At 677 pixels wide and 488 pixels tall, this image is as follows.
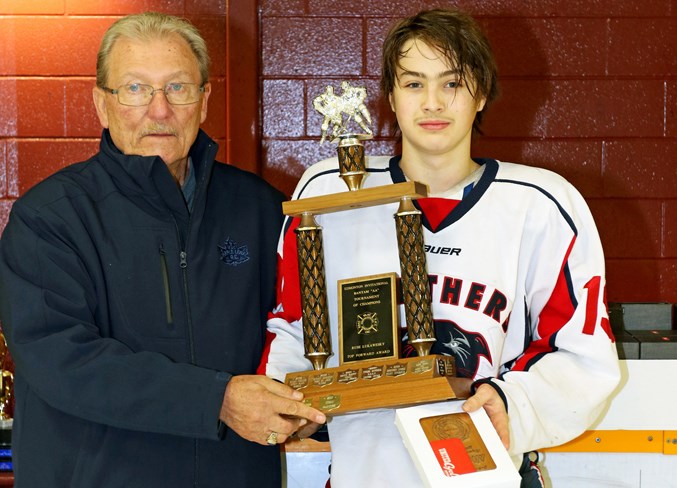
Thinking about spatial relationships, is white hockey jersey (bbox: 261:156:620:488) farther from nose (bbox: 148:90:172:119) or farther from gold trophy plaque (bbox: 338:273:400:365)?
nose (bbox: 148:90:172:119)

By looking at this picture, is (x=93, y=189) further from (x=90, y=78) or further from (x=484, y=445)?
(x=90, y=78)

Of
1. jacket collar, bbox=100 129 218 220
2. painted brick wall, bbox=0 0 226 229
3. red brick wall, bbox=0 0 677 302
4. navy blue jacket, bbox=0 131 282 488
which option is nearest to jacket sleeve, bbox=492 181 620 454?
navy blue jacket, bbox=0 131 282 488

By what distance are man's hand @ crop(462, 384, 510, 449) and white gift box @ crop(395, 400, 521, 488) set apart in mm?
22

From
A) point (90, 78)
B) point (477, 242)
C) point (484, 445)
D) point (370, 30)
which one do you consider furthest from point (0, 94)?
point (484, 445)

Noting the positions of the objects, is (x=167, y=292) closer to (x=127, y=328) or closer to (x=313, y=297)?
(x=127, y=328)

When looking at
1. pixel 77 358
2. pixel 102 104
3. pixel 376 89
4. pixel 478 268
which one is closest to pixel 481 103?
pixel 478 268

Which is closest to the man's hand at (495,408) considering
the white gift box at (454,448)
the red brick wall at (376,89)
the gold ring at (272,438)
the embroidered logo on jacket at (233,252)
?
the white gift box at (454,448)

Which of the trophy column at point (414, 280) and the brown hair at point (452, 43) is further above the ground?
the brown hair at point (452, 43)

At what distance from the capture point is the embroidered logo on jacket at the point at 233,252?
193cm

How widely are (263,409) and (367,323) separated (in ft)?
0.85

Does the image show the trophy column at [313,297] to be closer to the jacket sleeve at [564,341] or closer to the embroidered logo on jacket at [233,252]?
the embroidered logo on jacket at [233,252]

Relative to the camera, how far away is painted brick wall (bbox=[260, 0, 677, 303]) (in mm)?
3664

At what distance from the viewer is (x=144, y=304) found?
5.98 ft

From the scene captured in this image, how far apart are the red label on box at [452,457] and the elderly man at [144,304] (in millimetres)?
236
